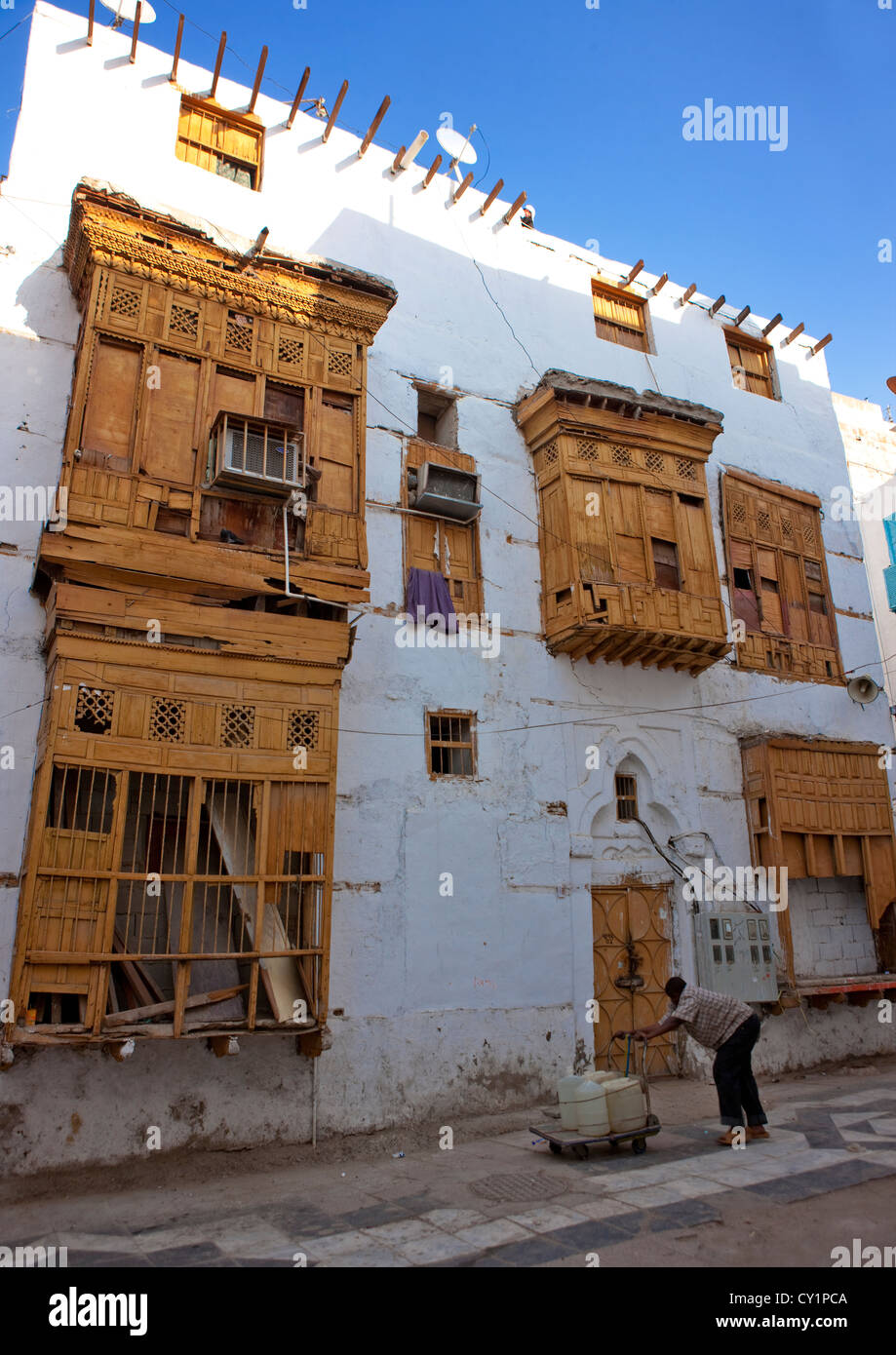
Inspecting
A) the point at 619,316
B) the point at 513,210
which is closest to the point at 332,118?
the point at 513,210

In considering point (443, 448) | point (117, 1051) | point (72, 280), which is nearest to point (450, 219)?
point (443, 448)

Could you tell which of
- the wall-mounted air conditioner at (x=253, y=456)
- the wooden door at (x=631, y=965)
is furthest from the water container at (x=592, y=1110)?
the wall-mounted air conditioner at (x=253, y=456)

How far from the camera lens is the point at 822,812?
1345cm

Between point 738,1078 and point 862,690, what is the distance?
903 cm

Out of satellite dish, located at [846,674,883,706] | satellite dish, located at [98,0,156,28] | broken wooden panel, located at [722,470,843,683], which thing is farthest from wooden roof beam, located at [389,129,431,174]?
satellite dish, located at [846,674,883,706]

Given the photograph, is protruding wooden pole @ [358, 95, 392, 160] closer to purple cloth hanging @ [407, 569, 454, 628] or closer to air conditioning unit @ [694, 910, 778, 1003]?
purple cloth hanging @ [407, 569, 454, 628]

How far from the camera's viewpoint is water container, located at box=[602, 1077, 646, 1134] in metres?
7.63

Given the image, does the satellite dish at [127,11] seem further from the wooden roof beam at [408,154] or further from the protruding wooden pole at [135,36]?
the wooden roof beam at [408,154]

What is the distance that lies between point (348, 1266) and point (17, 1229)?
2987mm

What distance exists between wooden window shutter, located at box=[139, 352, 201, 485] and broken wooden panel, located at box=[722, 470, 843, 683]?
9.03m

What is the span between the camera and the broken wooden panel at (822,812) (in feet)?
42.8

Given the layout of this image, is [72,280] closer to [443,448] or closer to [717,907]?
[443,448]

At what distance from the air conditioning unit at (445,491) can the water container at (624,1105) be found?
24.0 feet
